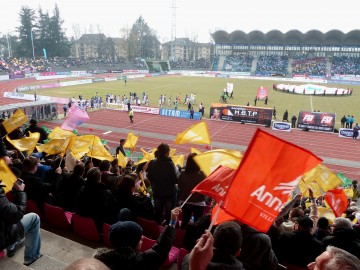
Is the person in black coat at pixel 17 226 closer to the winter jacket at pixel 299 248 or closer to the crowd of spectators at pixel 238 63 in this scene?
the winter jacket at pixel 299 248

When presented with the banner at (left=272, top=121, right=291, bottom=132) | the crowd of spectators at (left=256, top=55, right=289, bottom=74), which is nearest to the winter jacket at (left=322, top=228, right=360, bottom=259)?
the banner at (left=272, top=121, right=291, bottom=132)

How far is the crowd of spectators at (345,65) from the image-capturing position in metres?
75.6

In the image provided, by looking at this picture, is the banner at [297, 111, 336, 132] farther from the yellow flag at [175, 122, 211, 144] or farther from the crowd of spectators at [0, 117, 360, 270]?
the yellow flag at [175, 122, 211, 144]

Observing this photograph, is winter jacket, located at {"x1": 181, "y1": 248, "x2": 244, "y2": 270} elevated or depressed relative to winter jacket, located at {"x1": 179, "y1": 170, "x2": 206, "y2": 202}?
elevated

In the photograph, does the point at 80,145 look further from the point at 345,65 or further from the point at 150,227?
the point at 345,65

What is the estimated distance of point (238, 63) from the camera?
89.8 meters

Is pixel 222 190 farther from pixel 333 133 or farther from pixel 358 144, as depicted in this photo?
pixel 333 133

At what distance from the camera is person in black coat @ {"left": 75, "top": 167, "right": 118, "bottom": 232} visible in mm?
5121

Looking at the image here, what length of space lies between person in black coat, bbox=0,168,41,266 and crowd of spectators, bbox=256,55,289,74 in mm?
81453

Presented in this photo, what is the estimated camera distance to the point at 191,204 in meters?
6.14

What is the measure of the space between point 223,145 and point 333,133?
10823mm

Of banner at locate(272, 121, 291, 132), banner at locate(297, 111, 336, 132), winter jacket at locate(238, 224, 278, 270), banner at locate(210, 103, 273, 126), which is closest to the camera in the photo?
winter jacket at locate(238, 224, 278, 270)

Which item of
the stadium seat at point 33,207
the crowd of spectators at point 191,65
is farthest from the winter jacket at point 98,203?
the crowd of spectators at point 191,65

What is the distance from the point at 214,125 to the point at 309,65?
62451mm
